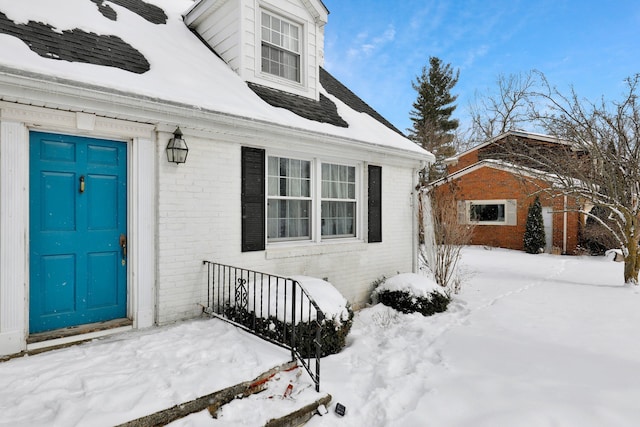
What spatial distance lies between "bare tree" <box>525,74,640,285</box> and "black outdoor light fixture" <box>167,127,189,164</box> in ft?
29.1

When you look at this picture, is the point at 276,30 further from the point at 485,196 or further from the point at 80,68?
the point at 485,196

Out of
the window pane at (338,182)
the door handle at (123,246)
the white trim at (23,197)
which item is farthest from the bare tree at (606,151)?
→ the door handle at (123,246)

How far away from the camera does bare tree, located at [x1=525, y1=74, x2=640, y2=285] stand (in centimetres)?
834

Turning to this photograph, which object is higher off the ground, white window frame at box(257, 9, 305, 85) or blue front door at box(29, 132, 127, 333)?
white window frame at box(257, 9, 305, 85)

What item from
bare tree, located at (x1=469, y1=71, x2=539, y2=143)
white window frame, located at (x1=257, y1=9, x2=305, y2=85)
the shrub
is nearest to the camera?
the shrub

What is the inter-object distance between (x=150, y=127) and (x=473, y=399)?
4498 millimetres

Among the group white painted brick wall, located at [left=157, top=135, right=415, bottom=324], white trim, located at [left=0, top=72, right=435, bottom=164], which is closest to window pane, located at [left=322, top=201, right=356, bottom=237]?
white painted brick wall, located at [left=157, top=135, right=415, bottom=324]

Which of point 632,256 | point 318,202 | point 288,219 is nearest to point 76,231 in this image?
point 288,219

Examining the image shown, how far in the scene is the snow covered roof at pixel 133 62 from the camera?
3.51m

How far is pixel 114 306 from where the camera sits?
412 centimetres

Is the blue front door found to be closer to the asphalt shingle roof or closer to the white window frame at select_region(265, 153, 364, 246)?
the asphalt shingle roof

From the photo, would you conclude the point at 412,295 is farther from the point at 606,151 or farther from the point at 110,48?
the point at 606,151

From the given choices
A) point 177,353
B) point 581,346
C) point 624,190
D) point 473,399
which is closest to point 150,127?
point 177,353

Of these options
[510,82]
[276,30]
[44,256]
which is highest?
[510,82]
